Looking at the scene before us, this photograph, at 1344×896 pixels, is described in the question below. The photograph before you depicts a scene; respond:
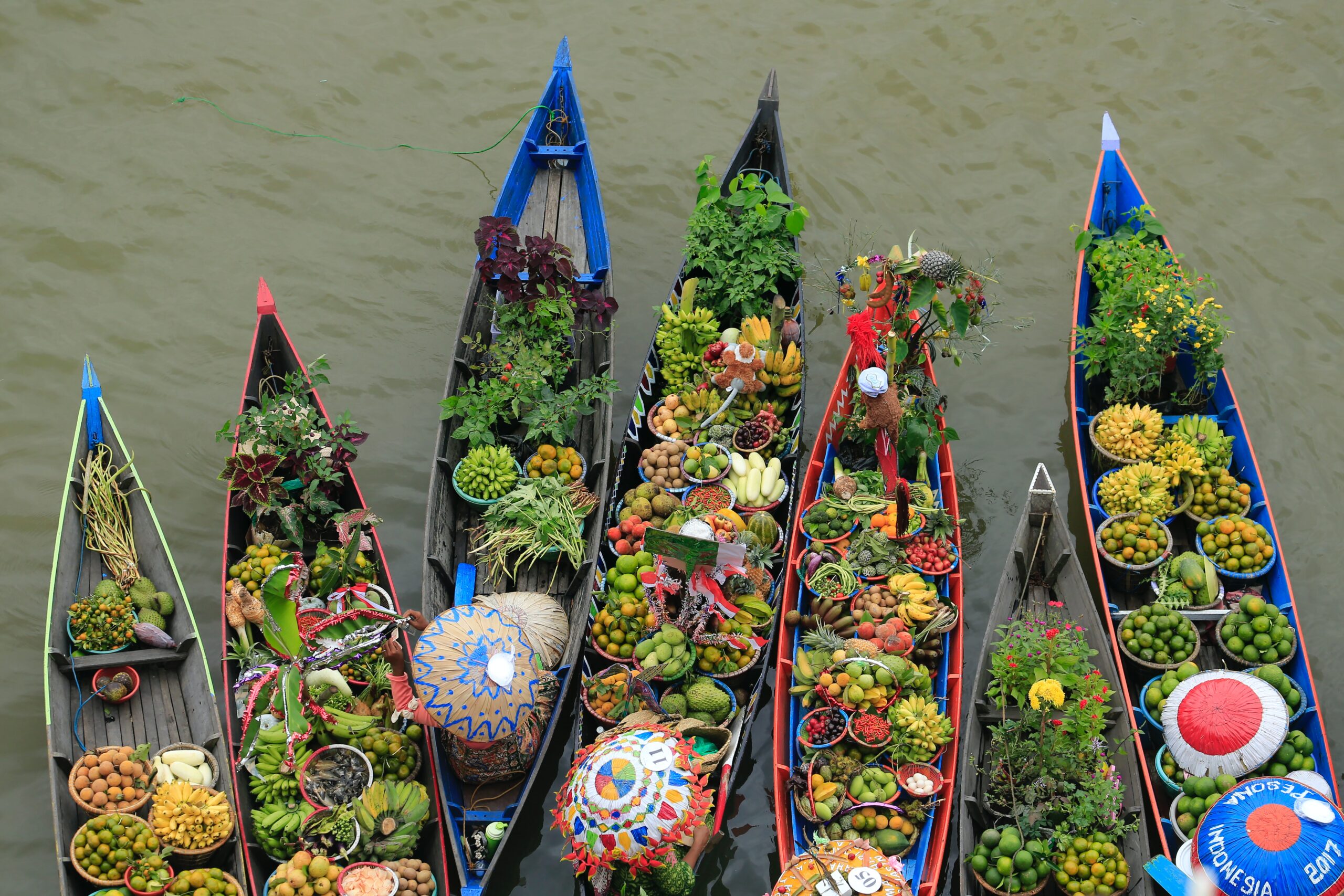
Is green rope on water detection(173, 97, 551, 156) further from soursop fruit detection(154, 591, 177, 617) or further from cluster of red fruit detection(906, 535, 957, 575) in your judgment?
cluster of red fruit detection(906, 535, 957, 575)

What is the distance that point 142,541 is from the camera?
7.85 meters

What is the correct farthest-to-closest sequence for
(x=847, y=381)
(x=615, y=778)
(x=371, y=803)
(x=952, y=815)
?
(x=847, y=381) < (x=952, y=815) < (x=371, y=803) < (x=615, y=778)

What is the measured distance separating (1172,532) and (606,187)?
647cm

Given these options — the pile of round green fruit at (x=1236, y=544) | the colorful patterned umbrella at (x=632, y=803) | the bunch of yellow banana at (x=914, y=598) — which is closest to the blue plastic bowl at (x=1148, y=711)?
the pile of round green fruit at (x=1236, y=544)

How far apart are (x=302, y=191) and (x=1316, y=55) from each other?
36.5 feet

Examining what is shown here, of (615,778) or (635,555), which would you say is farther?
(635,555)

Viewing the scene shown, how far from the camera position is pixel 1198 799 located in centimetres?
670

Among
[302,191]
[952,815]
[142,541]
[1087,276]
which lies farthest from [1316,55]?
[142,541]

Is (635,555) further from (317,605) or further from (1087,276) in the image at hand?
A: (1087,276)

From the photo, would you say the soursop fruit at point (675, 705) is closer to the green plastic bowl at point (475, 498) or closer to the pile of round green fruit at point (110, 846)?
the green plastic bowl at point (475, 498)

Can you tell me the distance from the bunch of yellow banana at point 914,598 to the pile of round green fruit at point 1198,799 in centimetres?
184

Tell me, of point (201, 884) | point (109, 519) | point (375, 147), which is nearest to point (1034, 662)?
point (201, 884)

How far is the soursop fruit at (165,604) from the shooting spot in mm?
7531

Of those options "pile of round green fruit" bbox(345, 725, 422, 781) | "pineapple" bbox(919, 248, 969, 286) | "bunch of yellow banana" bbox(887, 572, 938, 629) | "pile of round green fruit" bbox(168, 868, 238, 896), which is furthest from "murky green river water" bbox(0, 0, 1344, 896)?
"pineapple" bbox(919, 248, 969, 286)
